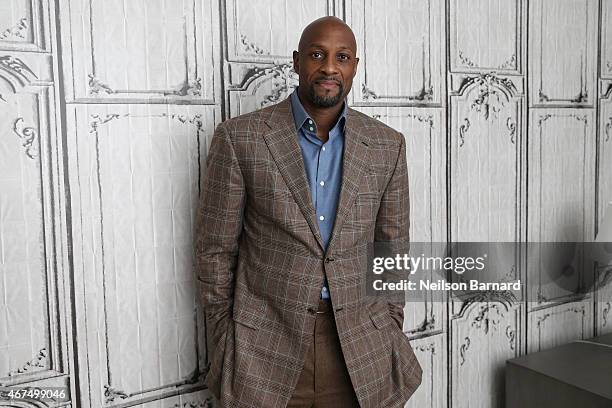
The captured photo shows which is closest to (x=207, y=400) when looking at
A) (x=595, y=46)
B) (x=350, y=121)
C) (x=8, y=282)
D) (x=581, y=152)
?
(x=8, y=282)

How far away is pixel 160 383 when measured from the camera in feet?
6.39

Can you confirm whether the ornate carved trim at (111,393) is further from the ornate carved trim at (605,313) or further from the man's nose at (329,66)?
the ornate carved trim at (605,313)

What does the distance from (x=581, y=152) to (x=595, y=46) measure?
1.66ft

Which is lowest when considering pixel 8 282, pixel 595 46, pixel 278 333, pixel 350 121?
pixel 278 333

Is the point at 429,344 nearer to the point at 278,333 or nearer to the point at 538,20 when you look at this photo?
the point at 278,333

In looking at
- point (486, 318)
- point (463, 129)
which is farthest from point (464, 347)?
point (463, 129)

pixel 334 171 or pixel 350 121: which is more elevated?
pixel 350 121

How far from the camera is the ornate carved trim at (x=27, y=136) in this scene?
1673mm

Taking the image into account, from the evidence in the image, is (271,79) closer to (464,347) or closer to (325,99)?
(325,99)

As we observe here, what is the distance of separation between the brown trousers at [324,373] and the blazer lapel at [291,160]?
A: 21cm

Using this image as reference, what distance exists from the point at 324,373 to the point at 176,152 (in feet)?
2.60

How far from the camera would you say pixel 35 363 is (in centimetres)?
173

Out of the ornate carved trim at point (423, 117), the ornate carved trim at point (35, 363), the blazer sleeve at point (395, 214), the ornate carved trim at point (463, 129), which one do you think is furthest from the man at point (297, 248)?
the ornate carved trim at point (463, 129)

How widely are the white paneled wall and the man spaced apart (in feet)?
0.88
